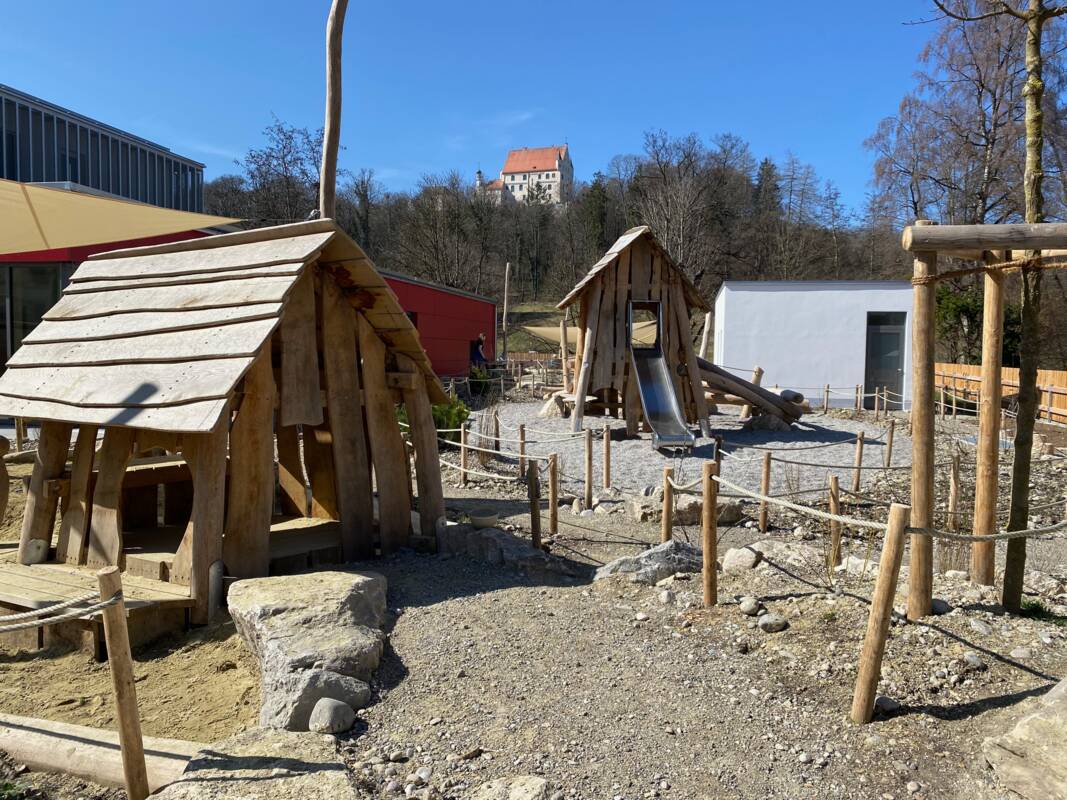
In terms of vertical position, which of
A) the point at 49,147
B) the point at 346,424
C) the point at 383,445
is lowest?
the point at 383,445

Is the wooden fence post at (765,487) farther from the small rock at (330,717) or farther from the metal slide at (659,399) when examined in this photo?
the small rock at (330,717)

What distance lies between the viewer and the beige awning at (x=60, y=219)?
795 centimetres

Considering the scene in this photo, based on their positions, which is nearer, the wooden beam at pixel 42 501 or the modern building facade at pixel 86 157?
the wooden beam at pixel 42 501

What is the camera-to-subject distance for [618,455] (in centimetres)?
1291

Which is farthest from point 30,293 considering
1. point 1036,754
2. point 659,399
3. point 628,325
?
point 1036,754

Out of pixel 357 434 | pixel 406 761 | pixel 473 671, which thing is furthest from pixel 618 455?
pixel 406 761

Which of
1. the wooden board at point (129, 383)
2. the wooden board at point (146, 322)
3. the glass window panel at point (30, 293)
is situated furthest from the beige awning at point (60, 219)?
the glass window panel at point (30, 293)

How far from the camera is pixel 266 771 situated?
3049 millimetres

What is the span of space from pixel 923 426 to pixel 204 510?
422 centimetres

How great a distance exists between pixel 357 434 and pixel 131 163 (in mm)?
23914

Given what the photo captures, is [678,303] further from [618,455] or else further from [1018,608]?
[1018,608]

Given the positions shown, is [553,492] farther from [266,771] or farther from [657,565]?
[266,771]

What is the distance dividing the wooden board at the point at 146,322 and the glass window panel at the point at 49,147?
763 inches

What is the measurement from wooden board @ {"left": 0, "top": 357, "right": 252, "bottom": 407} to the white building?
19.4 m
